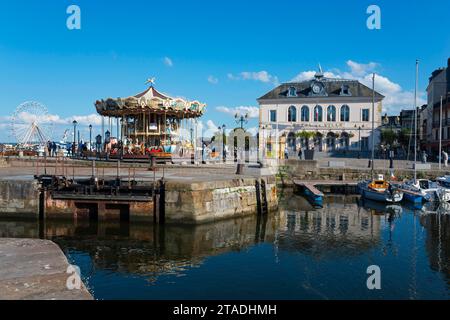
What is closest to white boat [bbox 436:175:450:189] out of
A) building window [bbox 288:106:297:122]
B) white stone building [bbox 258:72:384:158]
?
white stone building [bbox 258:72:384:158]

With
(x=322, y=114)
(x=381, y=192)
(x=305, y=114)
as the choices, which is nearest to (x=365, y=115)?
(x=322, y=114)

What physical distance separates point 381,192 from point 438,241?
1147cm

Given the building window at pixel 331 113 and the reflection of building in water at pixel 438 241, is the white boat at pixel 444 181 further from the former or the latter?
the building window at pixel 331 113

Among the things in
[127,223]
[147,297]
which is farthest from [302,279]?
[127,223]

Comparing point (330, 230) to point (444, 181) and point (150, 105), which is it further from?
point (150, 105)

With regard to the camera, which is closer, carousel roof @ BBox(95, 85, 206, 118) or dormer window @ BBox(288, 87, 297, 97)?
carousel roof @ BBox(95, 85, 206, 118)

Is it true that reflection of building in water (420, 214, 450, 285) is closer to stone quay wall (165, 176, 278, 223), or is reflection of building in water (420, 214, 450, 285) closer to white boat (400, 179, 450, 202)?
white boat (400, 179, 450, 202)

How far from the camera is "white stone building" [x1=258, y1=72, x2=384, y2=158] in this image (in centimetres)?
6209

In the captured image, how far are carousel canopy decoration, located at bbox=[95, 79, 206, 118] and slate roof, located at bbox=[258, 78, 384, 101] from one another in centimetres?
2809

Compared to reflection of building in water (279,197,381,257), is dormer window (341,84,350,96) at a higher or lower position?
higher

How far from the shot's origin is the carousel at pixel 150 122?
3588 cm

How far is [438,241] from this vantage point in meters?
18.4

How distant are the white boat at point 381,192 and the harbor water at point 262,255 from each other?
459 centimetres
